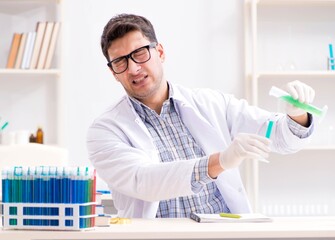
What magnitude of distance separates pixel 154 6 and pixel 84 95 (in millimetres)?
729

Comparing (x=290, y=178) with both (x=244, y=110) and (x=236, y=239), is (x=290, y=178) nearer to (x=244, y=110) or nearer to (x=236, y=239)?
(x=244, y=110)

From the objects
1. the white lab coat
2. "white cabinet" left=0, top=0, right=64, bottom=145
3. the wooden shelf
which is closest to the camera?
the white lab coat

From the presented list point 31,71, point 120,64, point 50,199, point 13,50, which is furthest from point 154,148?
point 13,50

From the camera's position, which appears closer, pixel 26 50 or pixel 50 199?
pixel 50 199

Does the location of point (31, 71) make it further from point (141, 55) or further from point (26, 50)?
point (141, 55)

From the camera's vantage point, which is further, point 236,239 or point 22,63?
point 22,63

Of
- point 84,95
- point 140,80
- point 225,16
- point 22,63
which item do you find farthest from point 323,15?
point 140,80

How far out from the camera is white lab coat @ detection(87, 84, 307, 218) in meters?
2.28

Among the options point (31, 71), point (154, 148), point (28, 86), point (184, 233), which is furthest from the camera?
point (28, 86)

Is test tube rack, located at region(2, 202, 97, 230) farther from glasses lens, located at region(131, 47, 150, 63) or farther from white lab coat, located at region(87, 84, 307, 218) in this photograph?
glasses lens, located at region(131, 47, 150, 63)

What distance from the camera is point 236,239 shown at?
5.82 feet

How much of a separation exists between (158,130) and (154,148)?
13 cm

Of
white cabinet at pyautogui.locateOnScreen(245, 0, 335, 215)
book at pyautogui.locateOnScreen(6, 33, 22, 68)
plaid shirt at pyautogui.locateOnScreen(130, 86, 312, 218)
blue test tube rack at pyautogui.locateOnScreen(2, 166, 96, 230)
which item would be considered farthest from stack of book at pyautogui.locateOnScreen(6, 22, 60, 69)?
blue test tube rack at pyautogui.locateOnScreen(2, 166, 96, 230)

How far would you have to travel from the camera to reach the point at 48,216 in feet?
5.86
